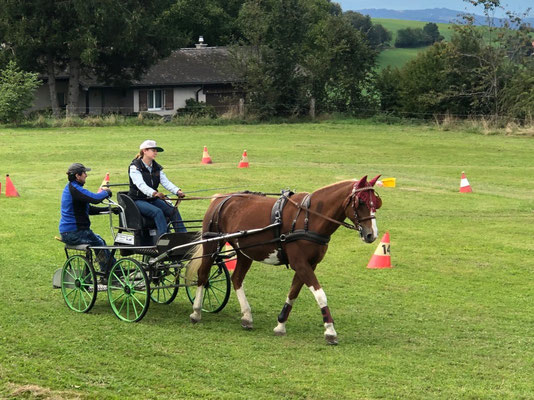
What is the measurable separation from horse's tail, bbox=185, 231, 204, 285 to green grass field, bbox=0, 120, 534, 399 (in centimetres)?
60

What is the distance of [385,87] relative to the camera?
5262 cm


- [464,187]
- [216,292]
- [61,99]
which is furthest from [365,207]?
[61,99]

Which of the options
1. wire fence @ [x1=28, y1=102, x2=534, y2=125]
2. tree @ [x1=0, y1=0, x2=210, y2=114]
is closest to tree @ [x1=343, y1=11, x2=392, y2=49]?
wire fence @ [x1=28, y1=102, x2=534, y2=125]

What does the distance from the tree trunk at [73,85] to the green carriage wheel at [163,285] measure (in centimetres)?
4054

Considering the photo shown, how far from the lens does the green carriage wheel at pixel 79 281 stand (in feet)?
37.1

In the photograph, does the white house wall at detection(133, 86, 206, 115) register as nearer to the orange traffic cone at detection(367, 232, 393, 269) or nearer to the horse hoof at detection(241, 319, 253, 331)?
the orange traffic cone at detection(367, 232, 393, 269)

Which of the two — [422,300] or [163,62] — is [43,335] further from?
[163,62]

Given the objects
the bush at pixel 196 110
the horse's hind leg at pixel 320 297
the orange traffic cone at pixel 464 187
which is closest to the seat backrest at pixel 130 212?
the horse's hind leg at pixel 320 297

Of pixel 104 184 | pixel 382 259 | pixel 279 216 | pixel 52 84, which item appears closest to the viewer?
pixel 279 216

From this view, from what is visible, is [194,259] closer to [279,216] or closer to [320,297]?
[279,216]

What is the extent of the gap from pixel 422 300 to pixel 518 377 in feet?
12.6

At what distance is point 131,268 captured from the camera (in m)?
11.4

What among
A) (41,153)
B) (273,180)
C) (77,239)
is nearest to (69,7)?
(41,153)

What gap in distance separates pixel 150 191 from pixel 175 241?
818mm
